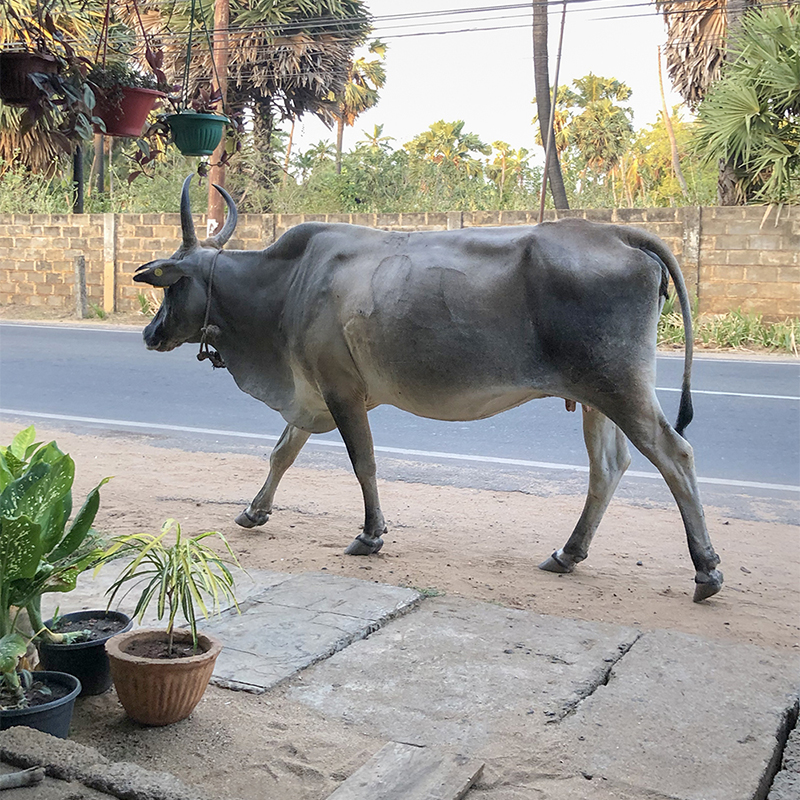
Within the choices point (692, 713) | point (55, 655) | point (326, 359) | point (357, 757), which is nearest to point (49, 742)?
point (55, 655)

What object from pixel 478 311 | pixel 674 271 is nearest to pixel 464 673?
pixel 478 311

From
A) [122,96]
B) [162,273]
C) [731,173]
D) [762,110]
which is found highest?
[762,110]

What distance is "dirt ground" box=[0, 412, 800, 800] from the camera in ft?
10.2

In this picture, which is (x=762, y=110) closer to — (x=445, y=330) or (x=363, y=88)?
(x=445, y=330)

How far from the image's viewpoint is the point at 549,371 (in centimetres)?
484

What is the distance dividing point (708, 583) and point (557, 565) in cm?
83

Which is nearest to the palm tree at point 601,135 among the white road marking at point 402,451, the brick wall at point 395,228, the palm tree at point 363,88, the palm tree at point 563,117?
the palm tree at point 563,117

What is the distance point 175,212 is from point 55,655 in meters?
18.0

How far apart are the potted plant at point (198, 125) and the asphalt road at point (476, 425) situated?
3.46m

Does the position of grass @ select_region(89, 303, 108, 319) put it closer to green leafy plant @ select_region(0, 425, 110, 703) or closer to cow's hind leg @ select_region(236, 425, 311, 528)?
cow's hind leg @ select_region(236, 425, 311, 528)

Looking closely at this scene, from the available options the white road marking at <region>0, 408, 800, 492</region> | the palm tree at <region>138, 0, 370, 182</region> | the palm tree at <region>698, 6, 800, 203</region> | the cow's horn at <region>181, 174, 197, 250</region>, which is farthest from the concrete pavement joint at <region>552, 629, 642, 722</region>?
the palm tree at <region>138, 0, 370, 182</region>

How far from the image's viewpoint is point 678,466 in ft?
15.7

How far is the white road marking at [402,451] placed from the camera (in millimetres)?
7344

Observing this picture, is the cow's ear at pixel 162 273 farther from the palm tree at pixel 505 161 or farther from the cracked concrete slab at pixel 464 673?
the palm tree at pixel 505 161
